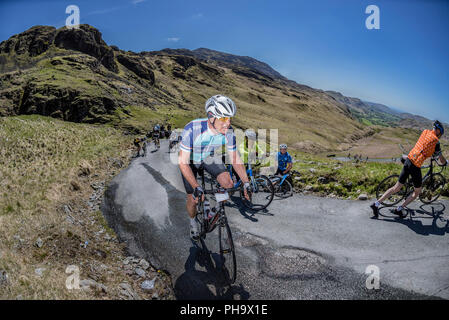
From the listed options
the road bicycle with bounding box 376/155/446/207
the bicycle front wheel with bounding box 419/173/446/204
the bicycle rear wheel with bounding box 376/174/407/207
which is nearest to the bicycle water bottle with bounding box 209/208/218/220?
the bicycle rear wheel with bounding box 376/174/407/207

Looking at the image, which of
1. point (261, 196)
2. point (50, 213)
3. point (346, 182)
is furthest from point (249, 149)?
point (50, 213)

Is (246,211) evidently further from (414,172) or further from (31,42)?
(31,42)

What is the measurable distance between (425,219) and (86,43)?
7204cm

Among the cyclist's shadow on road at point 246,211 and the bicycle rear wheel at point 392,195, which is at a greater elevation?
the bicycle rear wheel at point 392,195

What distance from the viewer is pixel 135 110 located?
112ft

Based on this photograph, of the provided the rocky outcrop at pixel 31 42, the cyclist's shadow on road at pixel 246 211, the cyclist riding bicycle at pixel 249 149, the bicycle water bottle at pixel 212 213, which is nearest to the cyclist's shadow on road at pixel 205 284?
the bicycle water bottle at pixel 212 213

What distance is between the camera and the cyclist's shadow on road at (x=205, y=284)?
410 centimetres

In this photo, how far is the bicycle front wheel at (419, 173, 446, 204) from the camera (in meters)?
6.84

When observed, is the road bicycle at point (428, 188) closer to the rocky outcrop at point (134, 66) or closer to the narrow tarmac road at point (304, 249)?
the narrow tarmac road at point (304, 249)

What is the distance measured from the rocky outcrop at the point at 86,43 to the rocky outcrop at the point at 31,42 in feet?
11.9

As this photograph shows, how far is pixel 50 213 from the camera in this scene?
7289 millimetres

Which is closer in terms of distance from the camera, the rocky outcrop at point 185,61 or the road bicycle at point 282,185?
the road bicycle at point 282,185
